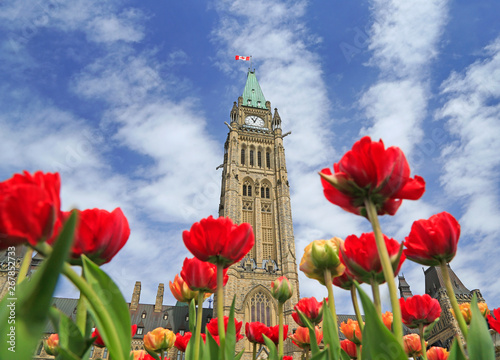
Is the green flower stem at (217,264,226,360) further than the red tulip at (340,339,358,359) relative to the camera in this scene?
No

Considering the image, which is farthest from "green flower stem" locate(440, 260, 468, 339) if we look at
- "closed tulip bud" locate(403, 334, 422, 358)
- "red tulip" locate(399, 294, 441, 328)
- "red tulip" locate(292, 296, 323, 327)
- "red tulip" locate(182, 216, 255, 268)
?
"closed tulip bud" locate(403, 334, 422, 358)

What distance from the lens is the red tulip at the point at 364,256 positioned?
4.67 ft

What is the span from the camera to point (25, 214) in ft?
2.35

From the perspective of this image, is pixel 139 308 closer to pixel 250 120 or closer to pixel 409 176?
pixel 250 120

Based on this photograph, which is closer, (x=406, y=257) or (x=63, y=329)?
(x=63, y=329)

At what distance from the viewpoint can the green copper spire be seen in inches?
1731

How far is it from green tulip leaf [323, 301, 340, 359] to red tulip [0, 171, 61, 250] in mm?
1220

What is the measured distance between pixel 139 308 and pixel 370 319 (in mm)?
38101

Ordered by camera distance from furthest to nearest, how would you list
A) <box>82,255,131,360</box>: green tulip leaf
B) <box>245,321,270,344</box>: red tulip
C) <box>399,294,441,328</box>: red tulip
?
<box>245,321,270,344</box>: red tulip, <box>399,294,441,328</box>: red tulip, <box>82,255,131,360</box>: green tulip leaf

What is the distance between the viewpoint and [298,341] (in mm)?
2607

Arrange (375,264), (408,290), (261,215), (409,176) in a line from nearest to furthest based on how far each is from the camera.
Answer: (409,176) → (375,264) → (261,215) → (408,290)

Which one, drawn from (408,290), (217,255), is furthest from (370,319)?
(408,290)

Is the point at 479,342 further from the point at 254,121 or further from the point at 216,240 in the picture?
the point at 254,121

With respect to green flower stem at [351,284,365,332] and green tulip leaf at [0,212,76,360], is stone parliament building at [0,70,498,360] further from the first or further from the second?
green tulip leaf at [0,212,76,360]
